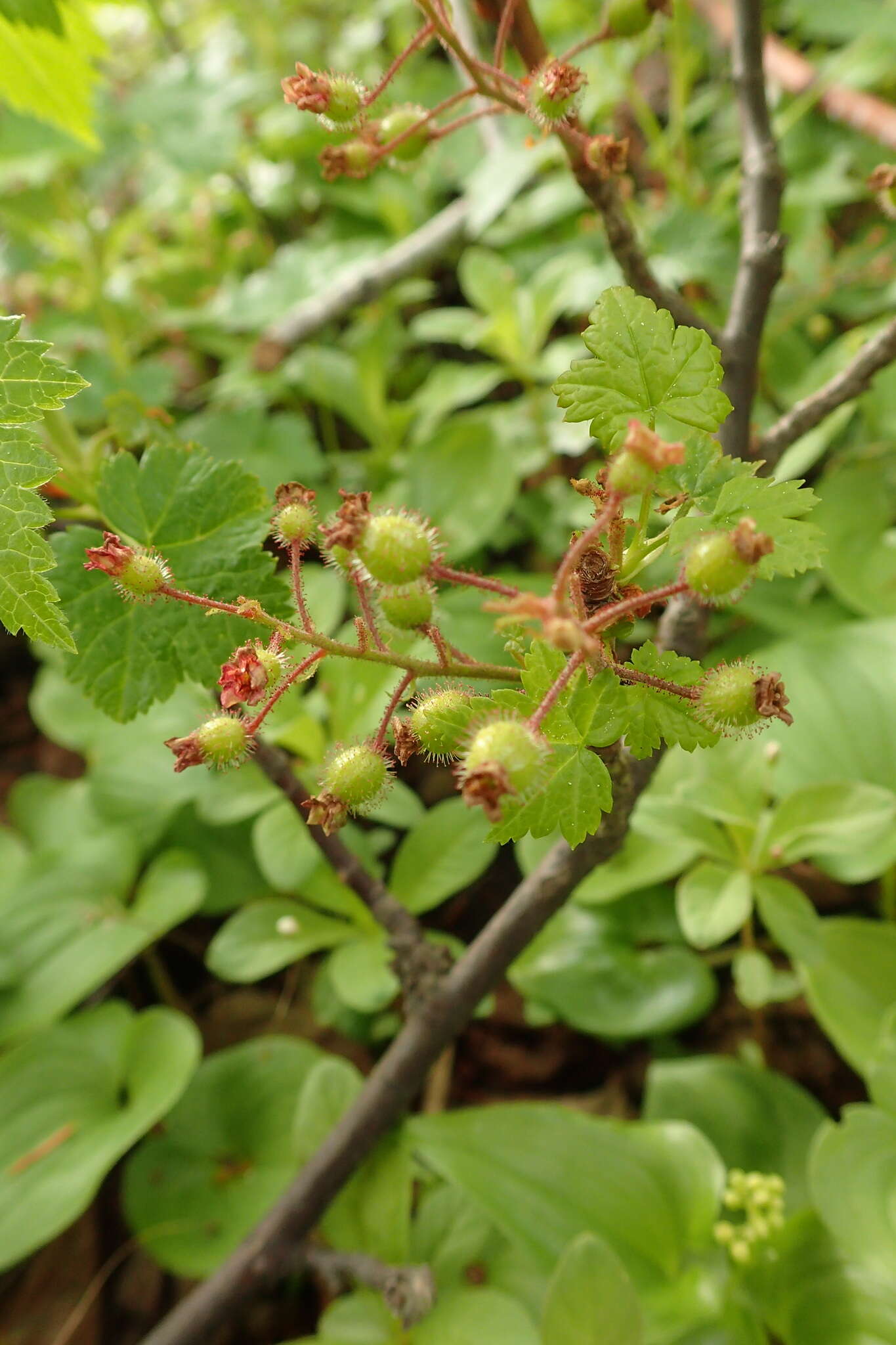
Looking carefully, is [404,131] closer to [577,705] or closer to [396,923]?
[577,705]

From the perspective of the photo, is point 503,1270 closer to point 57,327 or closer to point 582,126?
point 582,126

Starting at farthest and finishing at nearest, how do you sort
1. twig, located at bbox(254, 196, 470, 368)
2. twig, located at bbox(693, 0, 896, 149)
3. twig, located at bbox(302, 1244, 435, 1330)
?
1. twig, located at bbox(254, 196, 470, 368)
2. twig, located at bbox(693, 0, 896, 149)
3. twig, located at bbox(302, 1244, 435, 1330)

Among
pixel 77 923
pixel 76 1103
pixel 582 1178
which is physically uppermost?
pixel 77 923

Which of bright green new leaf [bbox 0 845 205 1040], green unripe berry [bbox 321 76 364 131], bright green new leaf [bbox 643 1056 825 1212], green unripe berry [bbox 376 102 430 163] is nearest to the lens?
green unripe berry [bbox 321 76 364 131]

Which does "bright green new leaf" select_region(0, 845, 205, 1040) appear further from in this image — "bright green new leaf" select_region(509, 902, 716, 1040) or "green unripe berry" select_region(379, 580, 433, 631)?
"green unripe berry" select_region(379, 580, 433, 631)

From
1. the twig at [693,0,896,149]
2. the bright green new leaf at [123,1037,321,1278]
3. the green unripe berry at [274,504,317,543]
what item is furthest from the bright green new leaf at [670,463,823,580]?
the twig at [693,0,896,149]

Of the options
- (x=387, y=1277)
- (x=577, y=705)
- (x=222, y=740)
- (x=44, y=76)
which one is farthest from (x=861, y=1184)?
(x=44, y=76)
